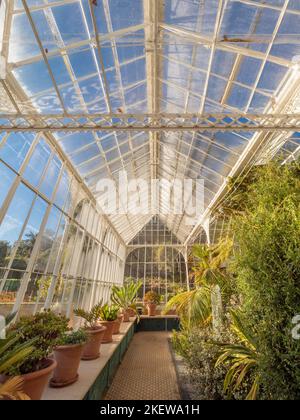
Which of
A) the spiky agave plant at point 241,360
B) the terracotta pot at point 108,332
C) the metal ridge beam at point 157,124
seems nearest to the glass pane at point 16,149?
the metal ridge beam at point 157,124

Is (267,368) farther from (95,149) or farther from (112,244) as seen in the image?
(112,244)

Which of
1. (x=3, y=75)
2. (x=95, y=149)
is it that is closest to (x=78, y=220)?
(x=95, y=149)

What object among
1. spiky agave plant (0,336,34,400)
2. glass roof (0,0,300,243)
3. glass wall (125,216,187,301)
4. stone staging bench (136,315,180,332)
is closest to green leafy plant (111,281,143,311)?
stone staging bench (136,315,180,332)

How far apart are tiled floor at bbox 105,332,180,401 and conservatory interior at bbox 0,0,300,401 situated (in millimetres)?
50

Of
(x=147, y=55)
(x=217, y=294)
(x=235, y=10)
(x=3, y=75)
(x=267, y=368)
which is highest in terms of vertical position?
(x=147, y=55)

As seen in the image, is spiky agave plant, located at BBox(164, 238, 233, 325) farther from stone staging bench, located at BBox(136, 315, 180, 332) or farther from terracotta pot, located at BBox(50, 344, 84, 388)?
stone staging bench, located at BBox(136, 315, 180, 332)

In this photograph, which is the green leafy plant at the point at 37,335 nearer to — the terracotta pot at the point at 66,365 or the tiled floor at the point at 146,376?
the terracotta pot at the point at 66,365

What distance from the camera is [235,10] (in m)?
3.40

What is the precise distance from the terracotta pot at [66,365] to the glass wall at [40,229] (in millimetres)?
Answer: 1441

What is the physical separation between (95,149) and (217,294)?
5191 mm

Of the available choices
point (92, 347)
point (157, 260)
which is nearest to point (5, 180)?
point (92, 347)

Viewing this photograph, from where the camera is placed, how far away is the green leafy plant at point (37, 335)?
2.51 meters

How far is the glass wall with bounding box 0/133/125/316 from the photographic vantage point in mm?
3914

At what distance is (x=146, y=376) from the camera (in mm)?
5133
